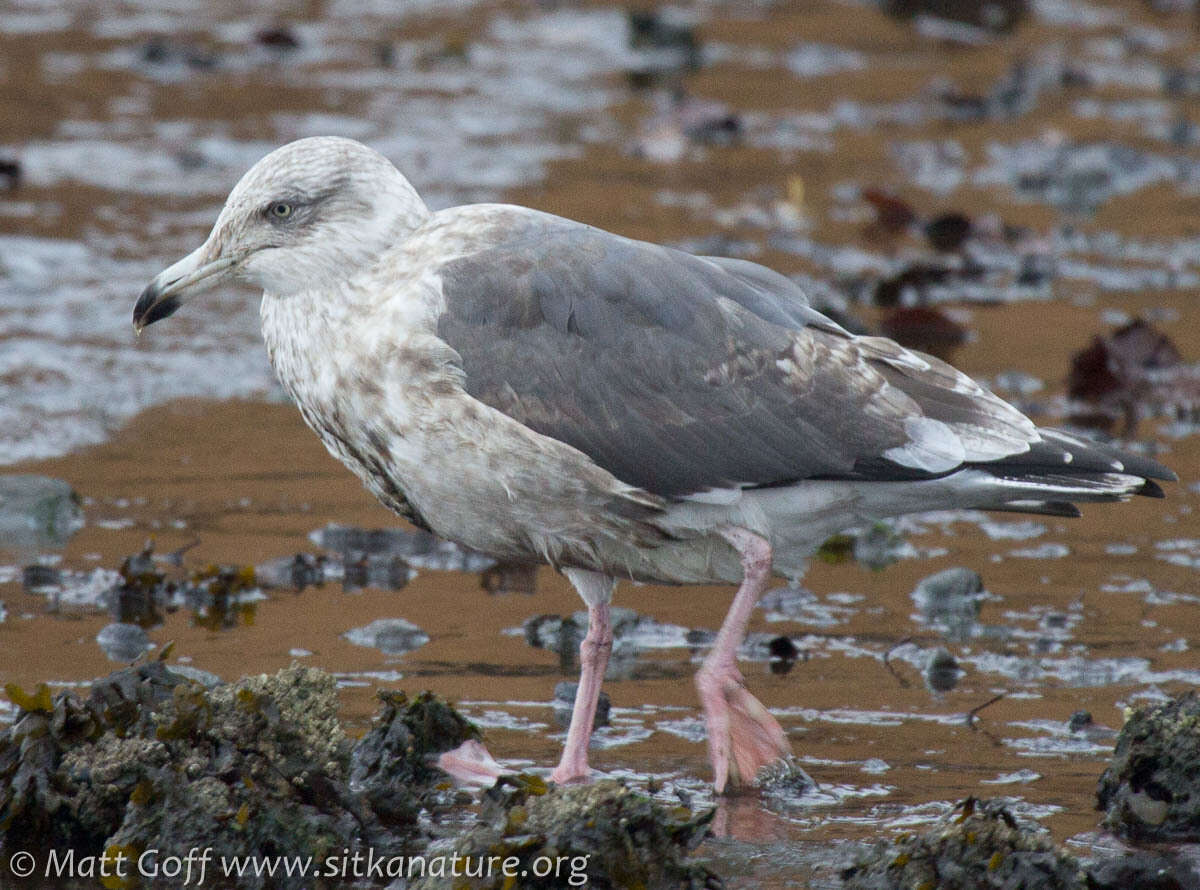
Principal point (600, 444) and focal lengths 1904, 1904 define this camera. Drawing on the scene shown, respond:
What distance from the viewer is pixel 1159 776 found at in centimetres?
488

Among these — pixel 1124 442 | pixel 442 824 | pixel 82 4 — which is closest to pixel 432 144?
pixel 82 4

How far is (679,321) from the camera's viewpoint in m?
5.57

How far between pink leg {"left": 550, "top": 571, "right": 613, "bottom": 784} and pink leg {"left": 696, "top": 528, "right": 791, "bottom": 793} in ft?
1.07

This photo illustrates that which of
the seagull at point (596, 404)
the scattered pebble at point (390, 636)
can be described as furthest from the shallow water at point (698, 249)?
the seagull at point (596, 404)

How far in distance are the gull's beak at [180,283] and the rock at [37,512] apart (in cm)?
176

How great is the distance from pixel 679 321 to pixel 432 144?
823 centimetres

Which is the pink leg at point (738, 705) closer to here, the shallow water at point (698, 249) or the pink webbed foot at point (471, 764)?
the shallow water at point (698, 249)

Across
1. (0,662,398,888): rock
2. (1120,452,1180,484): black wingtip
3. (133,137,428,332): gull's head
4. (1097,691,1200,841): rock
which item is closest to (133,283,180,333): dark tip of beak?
(133,137,428,332): gull's head

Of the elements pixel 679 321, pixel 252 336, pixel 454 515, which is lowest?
pixel 252 336

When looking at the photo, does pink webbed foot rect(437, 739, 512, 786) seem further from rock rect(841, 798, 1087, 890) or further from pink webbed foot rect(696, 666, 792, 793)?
rock rect(841, 798, 1087, 890)

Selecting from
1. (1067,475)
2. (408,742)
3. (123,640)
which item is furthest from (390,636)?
(1067,475)

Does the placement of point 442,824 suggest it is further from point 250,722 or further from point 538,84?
point 538,84

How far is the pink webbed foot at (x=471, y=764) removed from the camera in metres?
5.11

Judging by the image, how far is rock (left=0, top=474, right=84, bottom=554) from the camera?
281 inches
